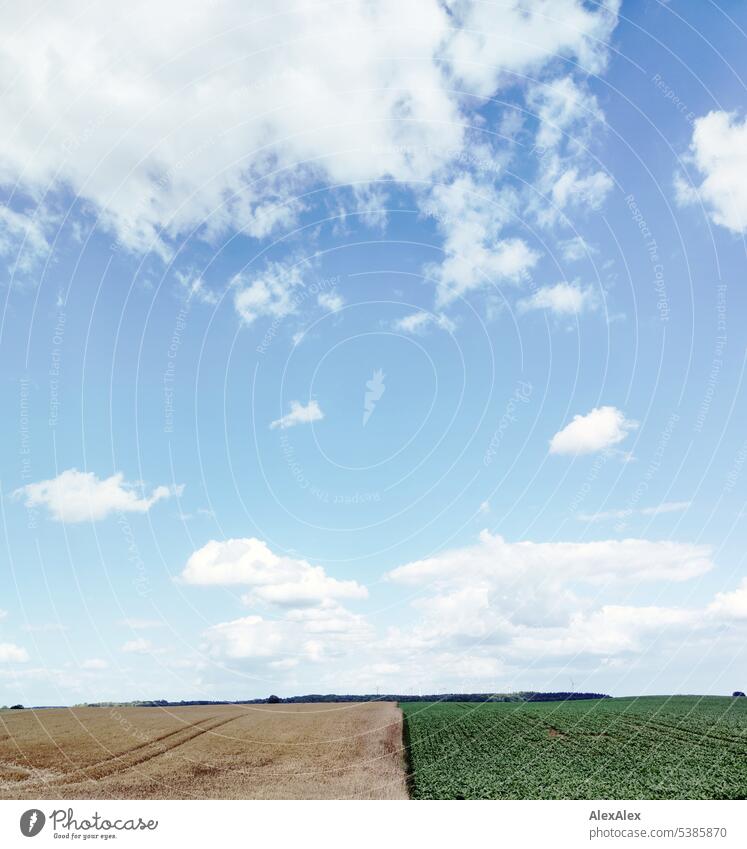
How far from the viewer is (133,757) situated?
140ft

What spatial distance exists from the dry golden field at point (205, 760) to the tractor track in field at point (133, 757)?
7 cm

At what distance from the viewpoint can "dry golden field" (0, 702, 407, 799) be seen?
32.9 meters

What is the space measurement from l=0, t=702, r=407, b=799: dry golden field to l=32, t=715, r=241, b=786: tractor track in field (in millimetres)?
68

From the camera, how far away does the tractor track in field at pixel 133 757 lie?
3675 cm

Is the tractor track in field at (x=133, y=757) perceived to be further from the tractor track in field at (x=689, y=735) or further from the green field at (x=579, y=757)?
the tractor track in field at (x=689, y=735)

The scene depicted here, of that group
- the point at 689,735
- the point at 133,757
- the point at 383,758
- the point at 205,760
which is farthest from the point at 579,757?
the point at 133,757

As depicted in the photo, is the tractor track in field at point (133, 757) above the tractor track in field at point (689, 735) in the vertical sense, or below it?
above

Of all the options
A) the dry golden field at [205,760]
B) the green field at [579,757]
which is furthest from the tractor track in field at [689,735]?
the dry golden field at [205,760]

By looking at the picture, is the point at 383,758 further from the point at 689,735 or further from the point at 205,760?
the point at 689,735

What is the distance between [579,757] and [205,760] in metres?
23.9

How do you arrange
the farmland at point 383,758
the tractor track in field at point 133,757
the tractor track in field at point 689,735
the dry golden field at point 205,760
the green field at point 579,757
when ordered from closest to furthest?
the green field at point 579,757
the farmland at point 383,758
the dry golden field at point 205,760
the tractor track in field at point 133,757
the tractor track in field at point 689,735
